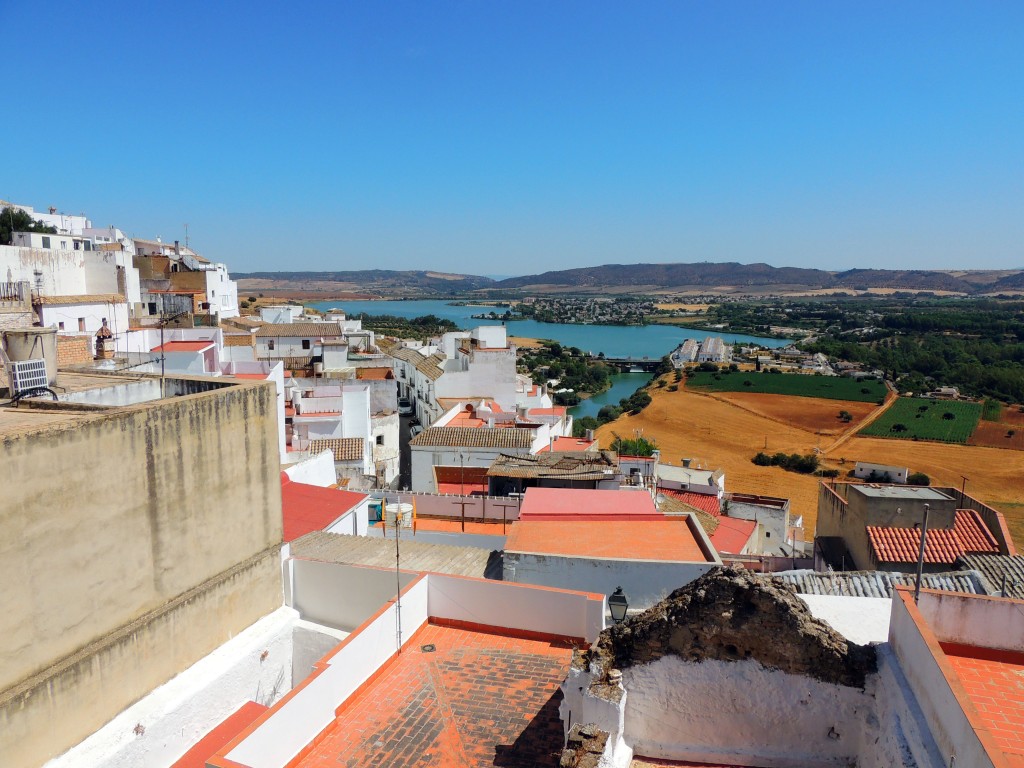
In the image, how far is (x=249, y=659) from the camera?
833 cm

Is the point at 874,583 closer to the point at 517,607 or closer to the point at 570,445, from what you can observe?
the point at 517,607

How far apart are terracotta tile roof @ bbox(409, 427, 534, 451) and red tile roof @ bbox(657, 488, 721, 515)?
15.4 feet

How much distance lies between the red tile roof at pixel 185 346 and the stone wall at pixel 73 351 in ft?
10.6

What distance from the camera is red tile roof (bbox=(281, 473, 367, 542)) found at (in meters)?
12.0

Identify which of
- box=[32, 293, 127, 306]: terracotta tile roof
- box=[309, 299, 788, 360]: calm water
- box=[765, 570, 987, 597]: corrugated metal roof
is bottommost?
box=[309, 299, 788, 360]: calm water

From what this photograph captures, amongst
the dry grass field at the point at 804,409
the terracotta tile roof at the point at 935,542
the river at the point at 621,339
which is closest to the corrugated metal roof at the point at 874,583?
the terracotta tile roof at the point at 935,542

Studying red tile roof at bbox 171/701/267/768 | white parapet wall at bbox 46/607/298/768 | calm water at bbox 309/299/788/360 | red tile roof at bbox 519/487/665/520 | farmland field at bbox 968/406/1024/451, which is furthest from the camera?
calm water at bbox 309/299/788/360

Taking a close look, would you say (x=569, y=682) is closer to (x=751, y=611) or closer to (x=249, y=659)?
(x=751, y=611)

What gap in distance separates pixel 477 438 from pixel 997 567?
1384 cm

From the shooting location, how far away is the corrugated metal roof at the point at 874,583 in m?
10.1

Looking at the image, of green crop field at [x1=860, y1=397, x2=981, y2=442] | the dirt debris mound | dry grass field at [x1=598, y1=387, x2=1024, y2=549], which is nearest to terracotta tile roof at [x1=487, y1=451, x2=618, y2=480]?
the dirt debris mound

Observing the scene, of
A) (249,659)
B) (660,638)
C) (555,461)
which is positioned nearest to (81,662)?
(249,659)

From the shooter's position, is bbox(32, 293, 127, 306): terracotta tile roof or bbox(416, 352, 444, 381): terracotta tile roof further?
bbox(416, 352, 444, 381): terracotta tile roof

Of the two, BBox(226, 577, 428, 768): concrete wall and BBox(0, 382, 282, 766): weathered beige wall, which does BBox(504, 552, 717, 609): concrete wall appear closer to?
BBox(226, 577, 428, 768): concrete wall
